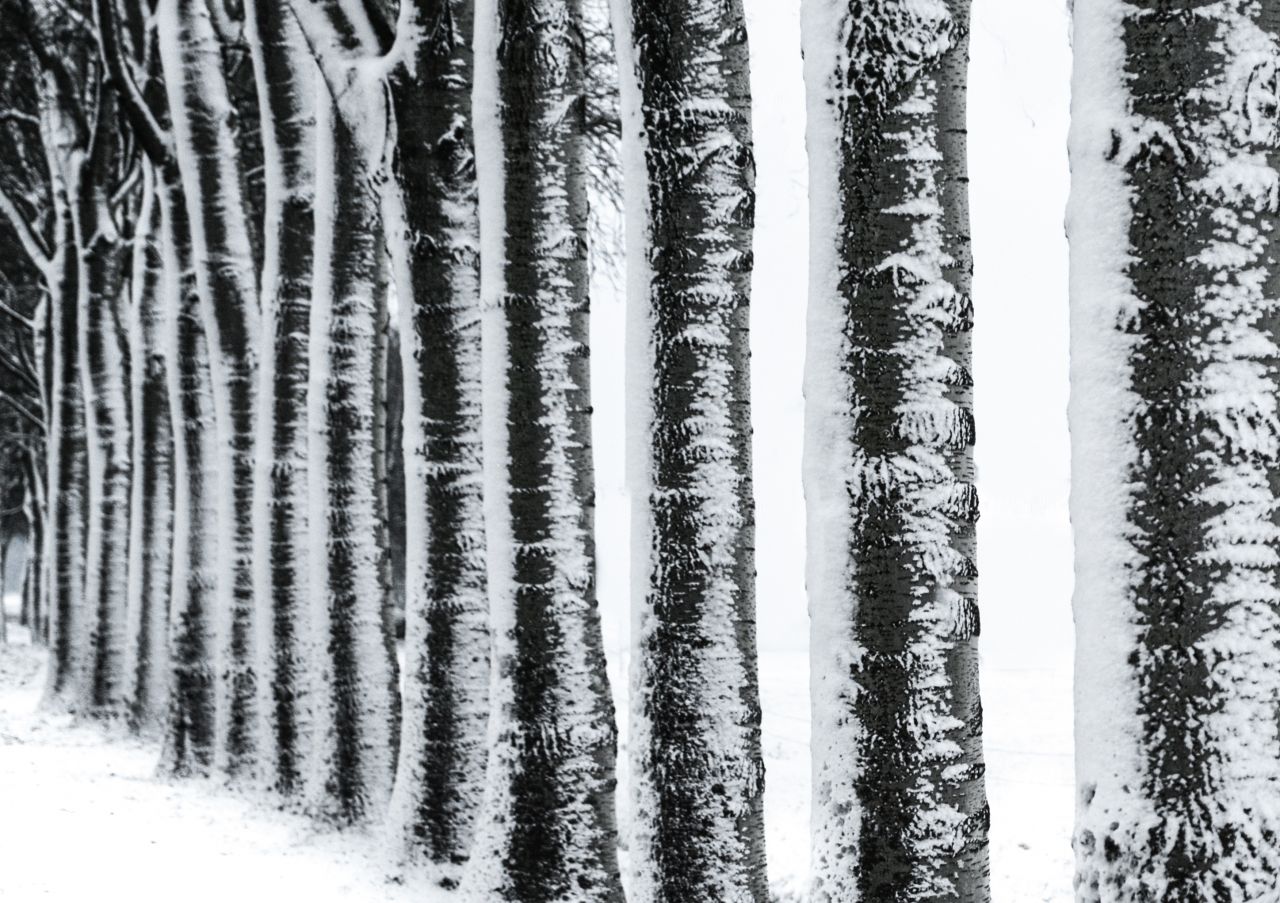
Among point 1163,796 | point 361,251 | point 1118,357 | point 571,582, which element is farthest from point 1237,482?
point 361,251

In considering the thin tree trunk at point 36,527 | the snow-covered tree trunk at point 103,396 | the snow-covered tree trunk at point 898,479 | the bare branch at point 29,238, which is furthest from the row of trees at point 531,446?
the thin tree trunk at point 36,527

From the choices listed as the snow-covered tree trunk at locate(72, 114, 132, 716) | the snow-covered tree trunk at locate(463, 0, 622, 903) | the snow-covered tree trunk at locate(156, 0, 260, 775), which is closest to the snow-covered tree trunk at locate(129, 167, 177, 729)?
the snow-covered tree trunk at locate(72, 114, 132, 716)

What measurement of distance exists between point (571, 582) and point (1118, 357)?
3784 millimetres

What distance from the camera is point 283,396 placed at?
33.6 feet

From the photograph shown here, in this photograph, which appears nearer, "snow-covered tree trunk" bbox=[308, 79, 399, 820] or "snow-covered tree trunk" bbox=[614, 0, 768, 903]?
"snow-covered tree trunk" bbox=[614, 0, 768, 903]

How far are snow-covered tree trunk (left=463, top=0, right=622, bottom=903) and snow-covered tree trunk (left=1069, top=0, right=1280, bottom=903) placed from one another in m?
3.59

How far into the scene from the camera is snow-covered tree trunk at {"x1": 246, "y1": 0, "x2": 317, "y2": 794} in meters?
10.0

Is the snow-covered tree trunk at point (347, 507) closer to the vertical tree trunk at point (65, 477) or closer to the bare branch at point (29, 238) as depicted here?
the vertical tree trunk at point (65, 477)

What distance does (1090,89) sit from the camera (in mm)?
3234

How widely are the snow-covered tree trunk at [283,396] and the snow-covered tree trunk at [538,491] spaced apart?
3854 millimetres

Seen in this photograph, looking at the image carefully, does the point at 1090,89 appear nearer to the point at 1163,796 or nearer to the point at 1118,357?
the point at 1118,357

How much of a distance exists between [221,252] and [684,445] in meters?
7.34

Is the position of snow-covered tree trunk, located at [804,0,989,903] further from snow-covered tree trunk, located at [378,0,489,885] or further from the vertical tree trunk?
the vertical tree trunk

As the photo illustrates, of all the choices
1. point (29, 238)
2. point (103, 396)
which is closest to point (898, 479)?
point (103, 396)
